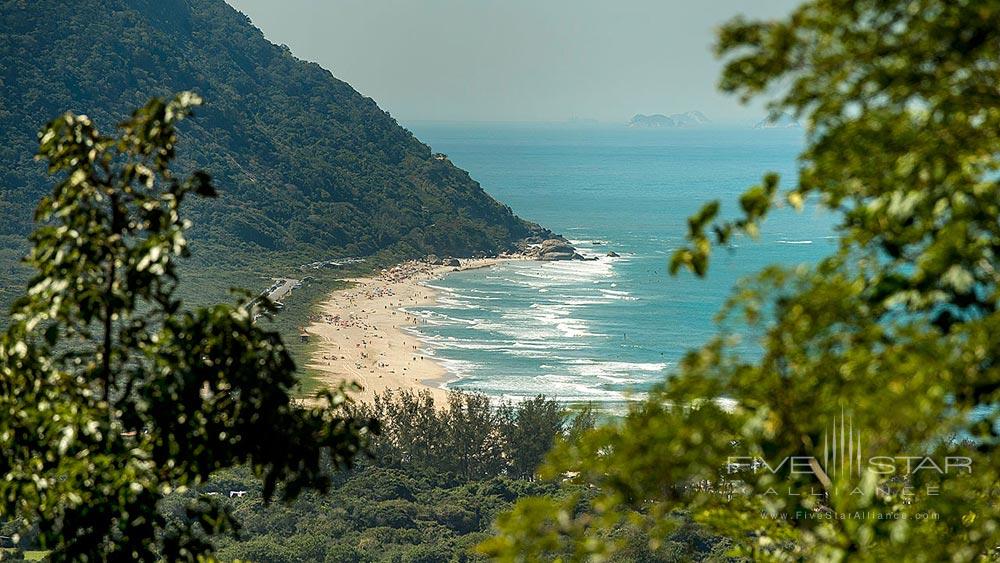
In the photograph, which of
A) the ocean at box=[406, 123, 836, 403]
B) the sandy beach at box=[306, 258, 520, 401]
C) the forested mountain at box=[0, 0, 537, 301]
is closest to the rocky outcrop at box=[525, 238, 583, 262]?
the ocean at box=[406, 123, 836, 403]

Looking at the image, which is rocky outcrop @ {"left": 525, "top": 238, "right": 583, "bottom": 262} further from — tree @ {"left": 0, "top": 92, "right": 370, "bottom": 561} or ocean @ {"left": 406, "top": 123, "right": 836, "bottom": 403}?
tree @ {"left": 0, "top": 92, "right": 370, "bottom": 561}

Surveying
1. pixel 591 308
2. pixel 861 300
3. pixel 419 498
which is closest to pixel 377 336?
pixel 591 308

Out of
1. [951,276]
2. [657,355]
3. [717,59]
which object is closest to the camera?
[951,276]

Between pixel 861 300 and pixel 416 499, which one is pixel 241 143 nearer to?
pixel 416 499

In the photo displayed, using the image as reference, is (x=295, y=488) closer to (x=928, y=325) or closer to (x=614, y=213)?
(x=928, y=325)

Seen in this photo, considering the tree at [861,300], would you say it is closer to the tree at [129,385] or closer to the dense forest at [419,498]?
the tree at [129,385]

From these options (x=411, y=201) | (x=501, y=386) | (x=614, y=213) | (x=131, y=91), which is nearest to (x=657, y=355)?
(x=501, y=386)

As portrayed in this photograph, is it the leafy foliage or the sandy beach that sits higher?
the sandy beach
